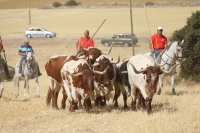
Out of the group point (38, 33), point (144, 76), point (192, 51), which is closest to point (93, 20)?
point (38, 33)

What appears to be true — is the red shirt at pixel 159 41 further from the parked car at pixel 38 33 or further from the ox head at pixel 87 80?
the parked car at pixel 38 33

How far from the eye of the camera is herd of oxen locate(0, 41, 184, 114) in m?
14.8

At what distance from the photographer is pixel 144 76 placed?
1485 centimetres

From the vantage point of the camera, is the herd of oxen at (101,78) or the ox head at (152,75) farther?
the herd of oxen at (101,78)

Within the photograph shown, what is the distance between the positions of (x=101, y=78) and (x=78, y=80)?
814 millimetres

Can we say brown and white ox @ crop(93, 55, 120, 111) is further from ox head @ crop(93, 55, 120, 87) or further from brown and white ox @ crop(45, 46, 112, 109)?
brown and white ox @ crop(45, 46, 112, 109)

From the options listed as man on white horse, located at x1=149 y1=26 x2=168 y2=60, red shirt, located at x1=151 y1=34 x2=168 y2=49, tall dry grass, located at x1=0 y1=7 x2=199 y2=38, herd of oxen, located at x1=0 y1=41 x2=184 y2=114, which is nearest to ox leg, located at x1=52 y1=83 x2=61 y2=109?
herd of oxen, located at x1=0 y1=41 x2=184 y2=114

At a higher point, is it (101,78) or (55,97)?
(101,78)

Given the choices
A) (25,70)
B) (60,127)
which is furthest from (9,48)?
(60,127)

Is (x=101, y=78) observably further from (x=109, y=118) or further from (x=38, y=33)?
(x=38, y=33)

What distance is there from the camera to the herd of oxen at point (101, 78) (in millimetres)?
14812

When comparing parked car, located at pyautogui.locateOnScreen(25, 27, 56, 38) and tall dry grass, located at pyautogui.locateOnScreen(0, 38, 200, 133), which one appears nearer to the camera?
tall dry grass, located at pyautogui.locateOnScreen(0, 38, 200, 133)

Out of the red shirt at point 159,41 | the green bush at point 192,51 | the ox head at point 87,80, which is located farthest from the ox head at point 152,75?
the green bush at point 192,51

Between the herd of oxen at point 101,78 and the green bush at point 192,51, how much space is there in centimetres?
785
